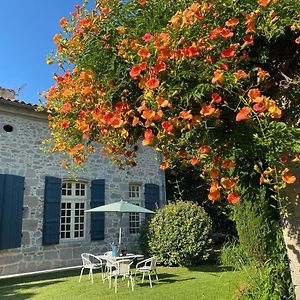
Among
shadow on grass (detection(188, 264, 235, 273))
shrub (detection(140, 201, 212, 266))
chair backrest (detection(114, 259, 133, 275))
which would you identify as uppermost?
shrub (detection(140, 201, 212, 266))

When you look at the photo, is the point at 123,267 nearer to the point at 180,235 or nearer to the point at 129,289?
the point at 129,289

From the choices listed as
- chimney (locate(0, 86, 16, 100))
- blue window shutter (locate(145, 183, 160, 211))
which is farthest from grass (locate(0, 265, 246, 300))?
chimney (locate(0, 86, 16, 100))

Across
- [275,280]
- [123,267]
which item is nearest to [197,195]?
[123,267]

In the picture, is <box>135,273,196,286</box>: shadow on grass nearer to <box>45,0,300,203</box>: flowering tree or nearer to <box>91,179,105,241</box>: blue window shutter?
<box>91,179,105,241</box>: blue window shutter

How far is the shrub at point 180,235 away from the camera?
9.07 meters

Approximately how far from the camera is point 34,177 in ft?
30.4

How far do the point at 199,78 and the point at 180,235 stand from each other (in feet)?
26.2

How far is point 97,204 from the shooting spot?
1031 cm

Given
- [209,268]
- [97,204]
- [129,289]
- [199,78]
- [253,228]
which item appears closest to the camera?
[199,78]

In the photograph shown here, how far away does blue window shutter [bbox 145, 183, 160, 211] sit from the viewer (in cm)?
1158

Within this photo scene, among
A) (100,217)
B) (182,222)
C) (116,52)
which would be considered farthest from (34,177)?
(116,52)

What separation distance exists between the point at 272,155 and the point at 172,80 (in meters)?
0.60

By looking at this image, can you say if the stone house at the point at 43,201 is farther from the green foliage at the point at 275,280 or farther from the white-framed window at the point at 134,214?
the green foliage at the point at 275,280

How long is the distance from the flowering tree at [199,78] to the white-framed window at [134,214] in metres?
9.27
